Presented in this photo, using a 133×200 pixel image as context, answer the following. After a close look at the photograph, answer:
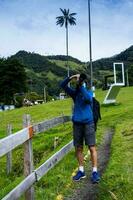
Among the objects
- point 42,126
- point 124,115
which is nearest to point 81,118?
point 42,126

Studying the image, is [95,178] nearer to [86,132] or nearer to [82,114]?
[86,132]

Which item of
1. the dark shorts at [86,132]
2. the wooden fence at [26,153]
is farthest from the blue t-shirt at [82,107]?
the wooden fence at [26,153]

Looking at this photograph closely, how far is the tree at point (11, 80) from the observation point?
325 ft

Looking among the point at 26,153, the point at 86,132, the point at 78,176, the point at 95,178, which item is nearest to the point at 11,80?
the point at 78,176

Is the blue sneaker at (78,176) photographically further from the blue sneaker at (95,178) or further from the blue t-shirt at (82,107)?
the blue t-shirt at (82,107)

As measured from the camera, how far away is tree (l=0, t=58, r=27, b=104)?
325ft

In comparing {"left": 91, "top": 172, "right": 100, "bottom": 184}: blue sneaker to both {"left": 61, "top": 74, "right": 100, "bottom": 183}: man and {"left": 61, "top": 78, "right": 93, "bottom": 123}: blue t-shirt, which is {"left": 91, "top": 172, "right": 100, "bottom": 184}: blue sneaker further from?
{"left": 61, "top": 78, "right": 93, "bottom": 123}: blue t-shirt

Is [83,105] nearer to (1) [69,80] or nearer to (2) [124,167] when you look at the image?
(1) [69,80]

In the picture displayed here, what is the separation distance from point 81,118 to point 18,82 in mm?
92807

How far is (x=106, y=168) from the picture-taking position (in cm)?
1038

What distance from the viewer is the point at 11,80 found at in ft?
332

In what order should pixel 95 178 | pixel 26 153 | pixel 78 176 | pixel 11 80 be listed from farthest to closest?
1. pixel 11 80
2. pixel 78 176
3. pixel 95 178
4. pixel 26 153

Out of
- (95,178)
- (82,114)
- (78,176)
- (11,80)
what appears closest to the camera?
(95,178)

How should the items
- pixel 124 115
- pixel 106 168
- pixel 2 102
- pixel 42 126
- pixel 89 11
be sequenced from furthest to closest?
pixel 2 102 → pixel 89 11 → pixel 124 115 → pixel 106 168 → pixel 42 126
